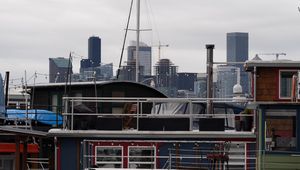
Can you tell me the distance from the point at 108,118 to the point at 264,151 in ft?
16.7

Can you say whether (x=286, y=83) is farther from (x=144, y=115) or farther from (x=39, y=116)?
(x=39, y=116)

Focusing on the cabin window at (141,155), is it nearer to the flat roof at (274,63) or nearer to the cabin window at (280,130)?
the cabin window at (280,130)

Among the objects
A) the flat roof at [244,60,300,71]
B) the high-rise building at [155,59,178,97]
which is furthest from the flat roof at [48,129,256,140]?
the high-rise building at [155,59,178,97]

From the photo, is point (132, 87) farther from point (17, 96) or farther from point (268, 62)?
point (17, 96)

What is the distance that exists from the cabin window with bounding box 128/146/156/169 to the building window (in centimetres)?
428

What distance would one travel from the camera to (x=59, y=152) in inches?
968

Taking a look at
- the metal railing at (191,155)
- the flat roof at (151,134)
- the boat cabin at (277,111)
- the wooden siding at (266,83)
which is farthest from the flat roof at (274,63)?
the metal railing at (191,155)

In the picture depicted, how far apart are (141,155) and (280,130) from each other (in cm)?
454

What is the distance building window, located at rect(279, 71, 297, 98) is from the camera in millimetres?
23453

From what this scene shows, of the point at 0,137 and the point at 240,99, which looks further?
the point at 0,137

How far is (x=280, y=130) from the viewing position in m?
22.8

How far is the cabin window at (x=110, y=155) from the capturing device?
81.2 feet

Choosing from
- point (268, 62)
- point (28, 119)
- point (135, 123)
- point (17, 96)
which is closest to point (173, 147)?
point (135, 123)

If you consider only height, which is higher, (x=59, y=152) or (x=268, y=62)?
(x=268, y=62)
